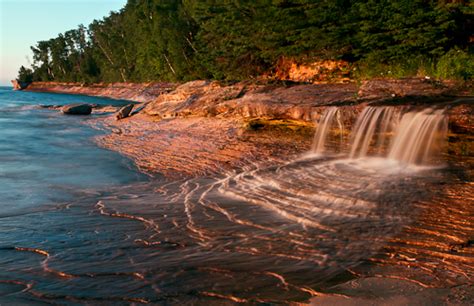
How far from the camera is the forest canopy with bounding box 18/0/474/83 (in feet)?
60.7

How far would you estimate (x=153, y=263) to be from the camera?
5188 millimetres

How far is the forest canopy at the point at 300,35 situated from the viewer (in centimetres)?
1850

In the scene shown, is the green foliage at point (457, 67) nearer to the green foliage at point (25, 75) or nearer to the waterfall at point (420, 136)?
the waterfall at point (420, 136)

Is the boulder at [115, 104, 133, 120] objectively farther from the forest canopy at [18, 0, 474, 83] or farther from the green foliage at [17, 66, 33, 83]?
the green foliage at [17, 66, 33, 83]

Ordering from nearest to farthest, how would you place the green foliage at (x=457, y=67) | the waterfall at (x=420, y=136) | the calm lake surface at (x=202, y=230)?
the calm lake surface at (x=202, y=230) < the waterfall at (x=420, y=136) < the green foliage at (x=457, y=67)

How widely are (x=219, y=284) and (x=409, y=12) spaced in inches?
711

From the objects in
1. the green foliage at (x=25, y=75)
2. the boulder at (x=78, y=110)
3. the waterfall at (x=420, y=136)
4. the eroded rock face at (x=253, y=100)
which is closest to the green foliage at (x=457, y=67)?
the eroded rock face at (x=253, y=100)

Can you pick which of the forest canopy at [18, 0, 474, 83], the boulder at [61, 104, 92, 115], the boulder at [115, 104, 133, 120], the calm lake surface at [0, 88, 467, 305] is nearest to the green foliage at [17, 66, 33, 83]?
the forest canopy at [18, 0, 474, 83]

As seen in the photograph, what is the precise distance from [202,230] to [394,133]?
652cm

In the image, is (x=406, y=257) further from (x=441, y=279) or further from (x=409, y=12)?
(x=409, y=12)

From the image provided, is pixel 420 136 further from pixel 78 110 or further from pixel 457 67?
pixel 78 110

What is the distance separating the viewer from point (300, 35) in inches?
977

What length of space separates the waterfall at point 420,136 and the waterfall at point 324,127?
6.95 feet

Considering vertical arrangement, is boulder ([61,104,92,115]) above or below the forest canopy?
below
